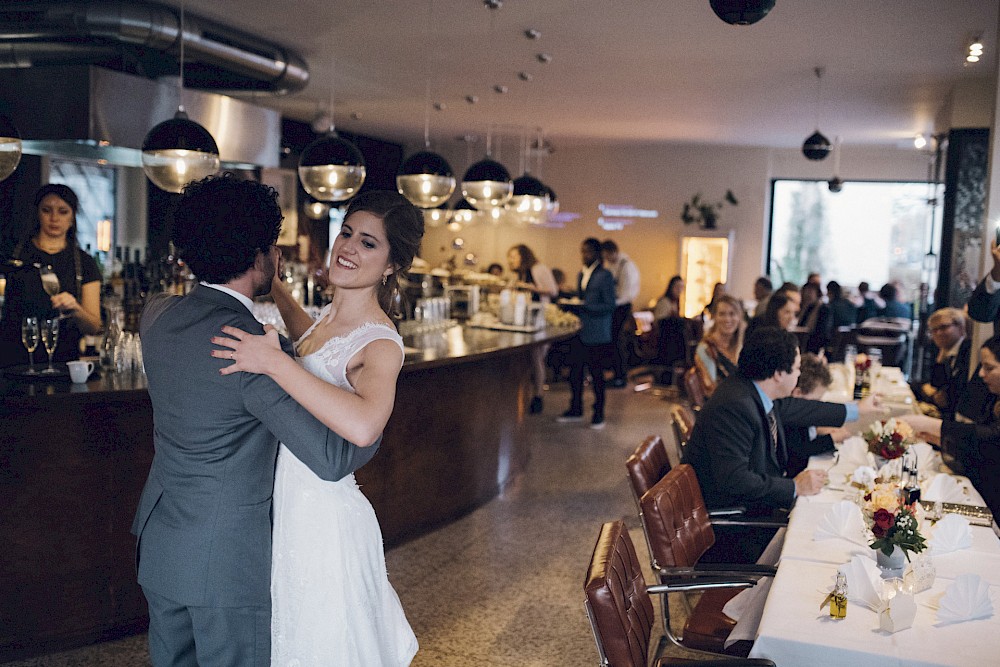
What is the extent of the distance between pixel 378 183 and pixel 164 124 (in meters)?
10.7

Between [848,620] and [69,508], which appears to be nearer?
[848,620]

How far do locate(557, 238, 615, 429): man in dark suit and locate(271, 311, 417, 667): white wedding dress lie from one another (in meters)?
6.72

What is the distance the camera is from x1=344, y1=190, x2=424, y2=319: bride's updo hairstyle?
7.90 feet

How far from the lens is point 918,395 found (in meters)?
7.79

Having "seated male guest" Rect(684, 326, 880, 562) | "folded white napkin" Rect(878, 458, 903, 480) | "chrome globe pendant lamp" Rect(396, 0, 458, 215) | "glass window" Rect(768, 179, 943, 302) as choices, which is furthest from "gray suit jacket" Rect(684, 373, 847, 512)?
"glass window" Rect(768, 179, 943, 302)

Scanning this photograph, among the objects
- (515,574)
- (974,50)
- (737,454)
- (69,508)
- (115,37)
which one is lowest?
(515,574)

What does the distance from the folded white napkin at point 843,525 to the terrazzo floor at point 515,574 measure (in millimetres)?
1252

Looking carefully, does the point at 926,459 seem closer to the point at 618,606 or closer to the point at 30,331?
the point at 618,606

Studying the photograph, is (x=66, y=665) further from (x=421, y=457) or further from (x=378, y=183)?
(x=378, y=183)

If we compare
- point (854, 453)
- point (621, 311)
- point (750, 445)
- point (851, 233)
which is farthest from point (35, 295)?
point (851, 233)

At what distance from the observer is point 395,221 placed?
7.90 ft

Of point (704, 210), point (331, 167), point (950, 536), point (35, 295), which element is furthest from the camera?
point (704, 210)

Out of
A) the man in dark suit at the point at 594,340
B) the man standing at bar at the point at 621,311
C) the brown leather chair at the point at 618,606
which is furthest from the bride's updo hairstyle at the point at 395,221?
the man standing at bar at the point at 621,311

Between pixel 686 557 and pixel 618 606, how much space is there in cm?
112
